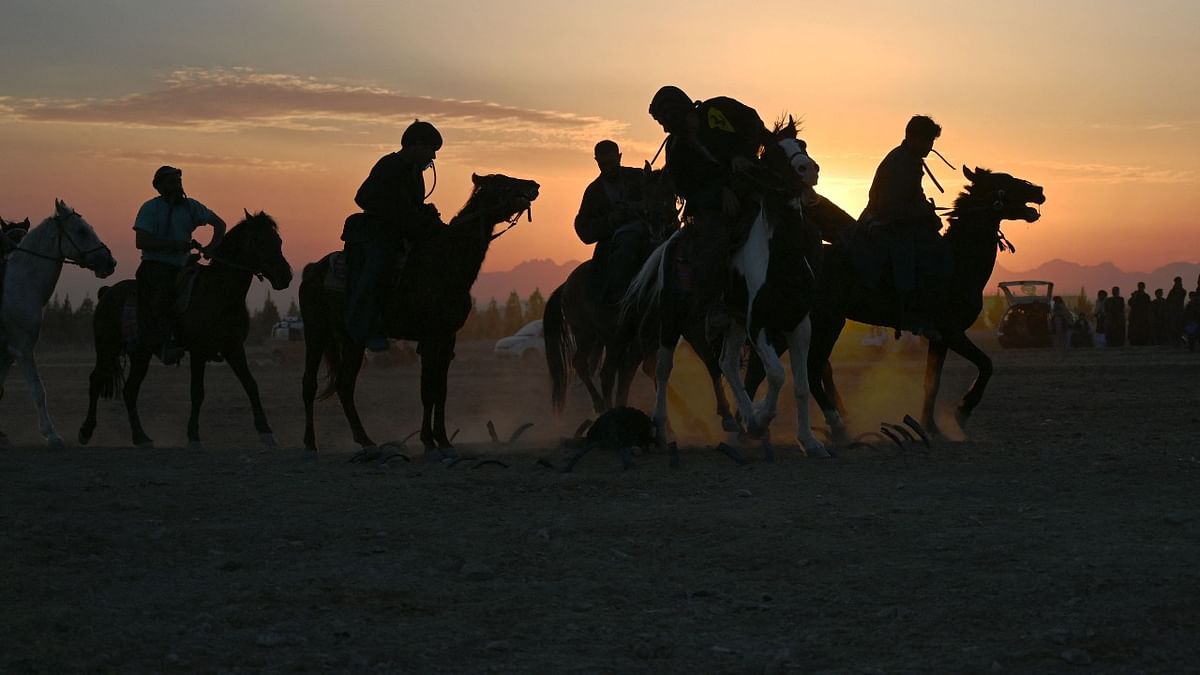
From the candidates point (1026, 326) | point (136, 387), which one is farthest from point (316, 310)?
point (1026, 326)

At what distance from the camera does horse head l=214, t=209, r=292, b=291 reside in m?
14.1

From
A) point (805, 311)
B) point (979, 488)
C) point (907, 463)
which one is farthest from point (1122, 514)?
point (805, 311)

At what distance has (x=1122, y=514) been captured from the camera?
8656mm

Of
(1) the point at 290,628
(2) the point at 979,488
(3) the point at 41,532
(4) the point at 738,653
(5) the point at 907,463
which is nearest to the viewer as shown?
(4) the point at 738,653

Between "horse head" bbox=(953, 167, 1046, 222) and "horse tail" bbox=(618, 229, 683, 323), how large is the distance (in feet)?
10.1

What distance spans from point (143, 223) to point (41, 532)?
623 cm

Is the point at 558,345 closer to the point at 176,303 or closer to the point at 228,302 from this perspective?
the point at 228,302

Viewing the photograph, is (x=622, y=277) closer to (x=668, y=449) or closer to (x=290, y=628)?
(x=668, y=449)

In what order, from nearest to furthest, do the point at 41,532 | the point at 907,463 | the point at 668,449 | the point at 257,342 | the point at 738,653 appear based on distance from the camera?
the point at 738,653
the point at 41,532
the point at 907,463
the point at 668,449
the point at 257,342

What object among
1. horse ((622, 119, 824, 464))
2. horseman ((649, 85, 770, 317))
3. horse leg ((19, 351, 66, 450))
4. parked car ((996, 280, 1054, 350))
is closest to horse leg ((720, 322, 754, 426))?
horse ((622, 119, 824, 464))

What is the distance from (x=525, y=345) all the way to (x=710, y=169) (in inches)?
1202

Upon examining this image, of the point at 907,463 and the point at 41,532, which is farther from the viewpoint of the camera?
the point at 907,463

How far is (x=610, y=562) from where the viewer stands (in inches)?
301

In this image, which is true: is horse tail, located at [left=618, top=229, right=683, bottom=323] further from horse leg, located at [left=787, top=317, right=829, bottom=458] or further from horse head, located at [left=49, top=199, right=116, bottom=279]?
horse head, located at [left=49, top=199, right=116, bottom=279]
